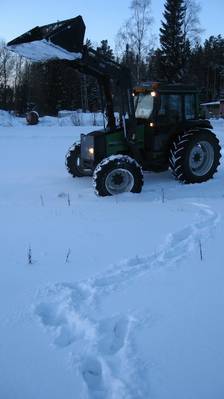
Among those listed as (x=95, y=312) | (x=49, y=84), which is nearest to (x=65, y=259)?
(x=95, y=312)

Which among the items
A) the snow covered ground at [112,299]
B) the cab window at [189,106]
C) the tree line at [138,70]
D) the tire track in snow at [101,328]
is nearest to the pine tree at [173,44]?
the tree line at [138,70]

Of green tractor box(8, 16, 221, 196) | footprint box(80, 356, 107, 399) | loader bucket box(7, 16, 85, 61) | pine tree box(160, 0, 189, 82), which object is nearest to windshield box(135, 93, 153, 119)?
green tractor box(8, 16, 221, 196)

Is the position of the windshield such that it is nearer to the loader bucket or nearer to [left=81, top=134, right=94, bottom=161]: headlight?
[left=81, top=134, right=94, bottom=161]: headlight

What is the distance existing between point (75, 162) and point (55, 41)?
301cm

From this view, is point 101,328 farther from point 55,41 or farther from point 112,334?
point 55,41

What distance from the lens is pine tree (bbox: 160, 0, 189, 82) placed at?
4038 centimetres

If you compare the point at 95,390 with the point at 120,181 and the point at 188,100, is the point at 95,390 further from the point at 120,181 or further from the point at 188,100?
the point at 188,100

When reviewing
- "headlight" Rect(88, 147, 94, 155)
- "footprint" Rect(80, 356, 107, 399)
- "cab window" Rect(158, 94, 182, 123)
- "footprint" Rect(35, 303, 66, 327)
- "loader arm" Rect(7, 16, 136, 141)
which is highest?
"loader arm" Rect(7, 16, 136, 141)

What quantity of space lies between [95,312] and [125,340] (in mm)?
480

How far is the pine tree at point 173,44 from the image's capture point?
4038 cm

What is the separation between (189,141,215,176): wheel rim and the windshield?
48.3 inches

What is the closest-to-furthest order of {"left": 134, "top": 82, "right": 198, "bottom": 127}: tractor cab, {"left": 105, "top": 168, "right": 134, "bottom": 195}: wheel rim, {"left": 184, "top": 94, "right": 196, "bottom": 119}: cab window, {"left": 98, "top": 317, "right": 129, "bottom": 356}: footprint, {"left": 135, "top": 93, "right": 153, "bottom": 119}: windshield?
{"left": 98, "top": 317, "right": 129, "bottom": 356}: footprint, {"left": 105, "top": 168, "right": 134, "bottom": 195}: wheel rim, {"left": 134, "top": 82, "right": 198, "bottom": 127}: tractor cab, {"left": 135, "top": 93, "right": 153, "bottom": 119}: windshield, {"left": 184, "top": 94, "right": 196, "bottom": 119}: cab window

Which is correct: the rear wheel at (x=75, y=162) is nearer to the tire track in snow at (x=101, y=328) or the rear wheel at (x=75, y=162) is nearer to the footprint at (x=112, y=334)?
the tire track in snow at (x=101, y=328)

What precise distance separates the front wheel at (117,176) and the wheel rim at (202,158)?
1740mm
